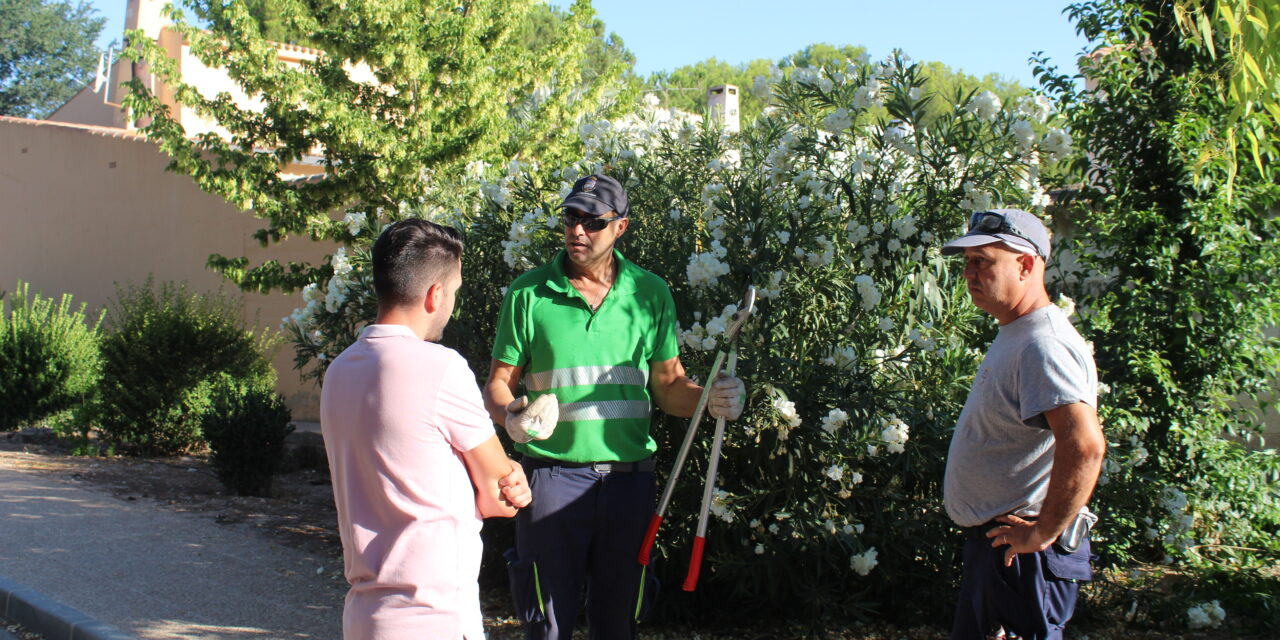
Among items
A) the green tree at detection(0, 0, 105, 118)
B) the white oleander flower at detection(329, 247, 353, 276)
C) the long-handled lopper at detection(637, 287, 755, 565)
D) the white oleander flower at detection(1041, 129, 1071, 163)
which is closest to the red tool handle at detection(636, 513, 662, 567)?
the long-handled lopper at detection(637, 287, 755, 565)

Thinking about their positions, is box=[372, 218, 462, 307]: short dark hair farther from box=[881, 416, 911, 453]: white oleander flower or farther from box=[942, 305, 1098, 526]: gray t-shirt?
box=[881, 416, 911, 453]: white oleander flower

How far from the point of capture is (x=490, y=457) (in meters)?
2.51

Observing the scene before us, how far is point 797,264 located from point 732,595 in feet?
4.91

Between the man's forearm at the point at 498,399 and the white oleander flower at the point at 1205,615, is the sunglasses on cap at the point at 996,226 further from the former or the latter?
the white oleander flower at the point at 1205,615

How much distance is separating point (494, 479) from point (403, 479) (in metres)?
0.23

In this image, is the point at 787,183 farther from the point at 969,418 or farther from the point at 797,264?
the point at 969,418

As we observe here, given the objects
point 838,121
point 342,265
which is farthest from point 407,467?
point 342,265

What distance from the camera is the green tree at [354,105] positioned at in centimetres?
988

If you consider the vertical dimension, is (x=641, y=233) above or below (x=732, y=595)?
above

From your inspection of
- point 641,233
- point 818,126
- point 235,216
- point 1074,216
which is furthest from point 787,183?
point 235,216

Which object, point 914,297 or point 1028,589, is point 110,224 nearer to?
point 914,297

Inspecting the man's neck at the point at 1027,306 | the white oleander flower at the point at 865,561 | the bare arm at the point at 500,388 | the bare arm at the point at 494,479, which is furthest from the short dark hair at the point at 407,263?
the white oleander flower at the point at 865,561

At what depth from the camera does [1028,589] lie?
2.85m

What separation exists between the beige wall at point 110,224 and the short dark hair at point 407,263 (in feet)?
42.9
